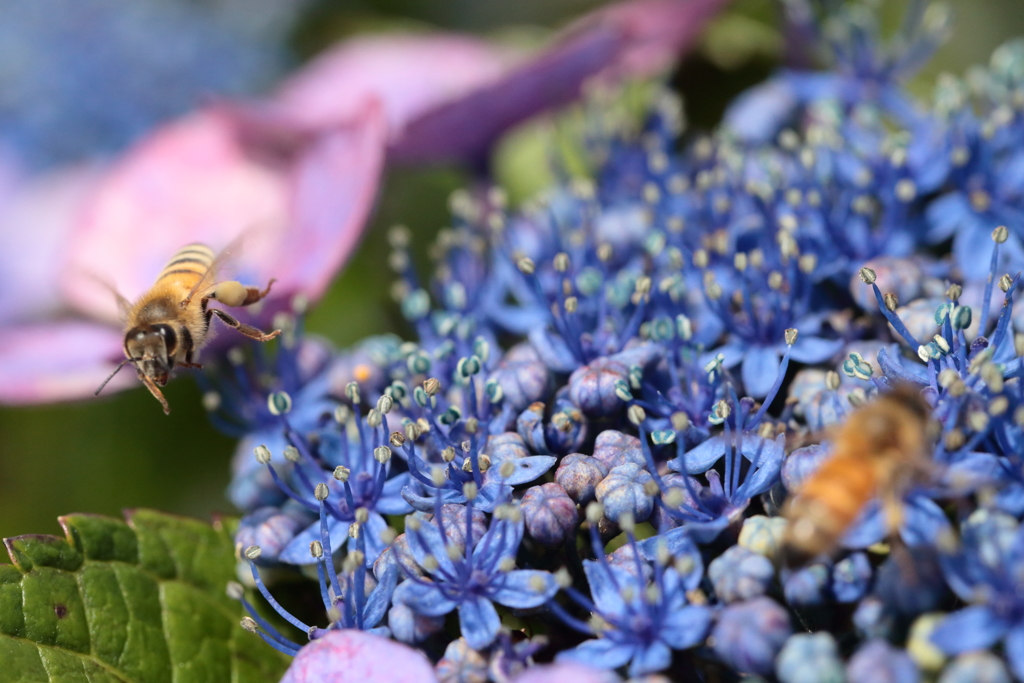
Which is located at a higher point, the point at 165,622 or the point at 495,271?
the point at 495,271

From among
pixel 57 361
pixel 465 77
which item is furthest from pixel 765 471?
pixel 465 77

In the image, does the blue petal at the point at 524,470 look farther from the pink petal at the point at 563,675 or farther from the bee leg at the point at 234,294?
the bee leg at the point at 234,294

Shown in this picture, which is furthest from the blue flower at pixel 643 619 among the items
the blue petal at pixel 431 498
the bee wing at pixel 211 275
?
the bee wing at pixel 211 275

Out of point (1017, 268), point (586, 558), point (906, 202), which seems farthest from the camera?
point (906, 202)

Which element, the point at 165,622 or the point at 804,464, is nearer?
the point at 804,464

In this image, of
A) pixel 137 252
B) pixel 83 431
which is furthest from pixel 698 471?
pixel 83 431

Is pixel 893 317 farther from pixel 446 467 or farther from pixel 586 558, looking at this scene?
pixel 446 467
